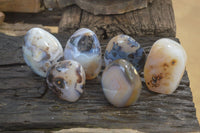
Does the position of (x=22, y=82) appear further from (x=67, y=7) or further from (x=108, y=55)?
(x=67, y=7)

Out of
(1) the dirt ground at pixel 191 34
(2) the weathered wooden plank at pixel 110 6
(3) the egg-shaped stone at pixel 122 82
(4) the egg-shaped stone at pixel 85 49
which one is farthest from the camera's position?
(1) the dirt ground at pixel 191 34

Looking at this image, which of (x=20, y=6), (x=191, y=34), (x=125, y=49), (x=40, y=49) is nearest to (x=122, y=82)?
(x=125, y=49)

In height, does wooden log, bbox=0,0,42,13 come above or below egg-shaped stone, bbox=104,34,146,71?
below

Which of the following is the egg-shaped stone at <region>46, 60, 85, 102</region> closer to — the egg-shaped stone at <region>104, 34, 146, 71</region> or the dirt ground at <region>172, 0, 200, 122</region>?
the egg-shaped stone at <region>104, 34, 146, 71</region>

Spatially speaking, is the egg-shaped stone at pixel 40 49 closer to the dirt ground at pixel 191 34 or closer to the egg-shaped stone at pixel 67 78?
the egg-shaped stone at pixel 67 78

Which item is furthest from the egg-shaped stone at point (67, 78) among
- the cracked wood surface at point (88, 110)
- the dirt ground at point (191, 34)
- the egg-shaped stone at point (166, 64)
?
the dirt ground at point (191, 34)

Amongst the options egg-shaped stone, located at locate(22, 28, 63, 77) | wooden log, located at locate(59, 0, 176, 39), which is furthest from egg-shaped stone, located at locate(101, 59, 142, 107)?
wooden log, located at locate(59, 0, 176, 39)
